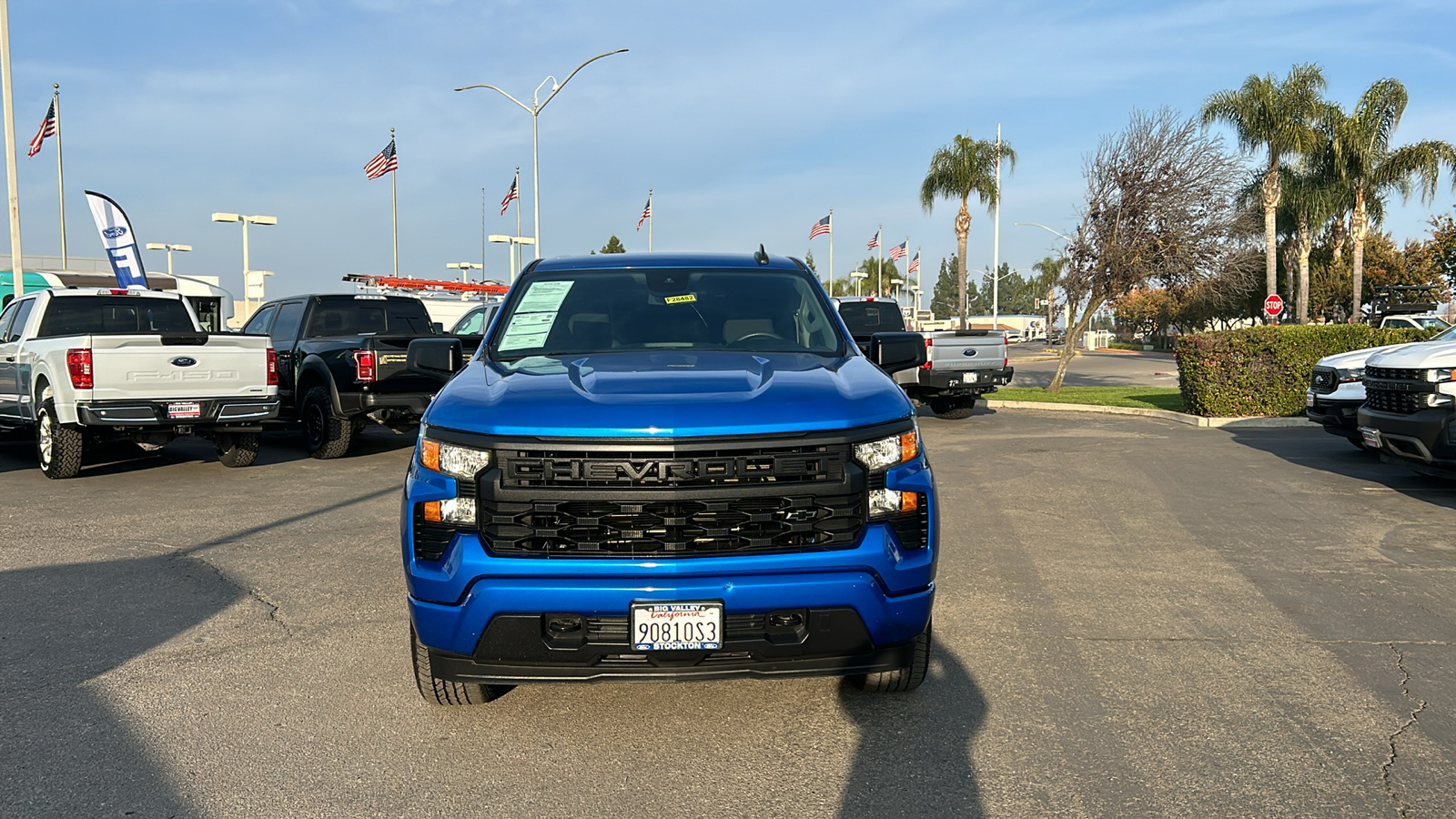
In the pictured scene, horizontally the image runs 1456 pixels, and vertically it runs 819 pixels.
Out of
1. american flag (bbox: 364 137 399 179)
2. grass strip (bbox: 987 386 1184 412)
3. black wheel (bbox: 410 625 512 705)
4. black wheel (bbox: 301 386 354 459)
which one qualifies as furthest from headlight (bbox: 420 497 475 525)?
american flag (bbox: 364 137 399 179)

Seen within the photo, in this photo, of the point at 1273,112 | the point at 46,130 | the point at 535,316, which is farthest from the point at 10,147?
the point at 1273,112

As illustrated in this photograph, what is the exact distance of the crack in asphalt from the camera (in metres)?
3.50

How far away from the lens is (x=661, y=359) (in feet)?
15.5

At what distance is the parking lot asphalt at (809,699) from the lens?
3625 millimetres

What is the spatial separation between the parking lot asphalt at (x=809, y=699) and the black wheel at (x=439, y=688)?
0.08m

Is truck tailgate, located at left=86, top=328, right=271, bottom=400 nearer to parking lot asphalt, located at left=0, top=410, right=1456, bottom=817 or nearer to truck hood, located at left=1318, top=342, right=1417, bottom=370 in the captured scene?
parking lot asphalt, located at left=0, top=410, right=1456, bottom=817

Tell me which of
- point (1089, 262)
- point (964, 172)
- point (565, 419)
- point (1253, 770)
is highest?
point (964, 172)

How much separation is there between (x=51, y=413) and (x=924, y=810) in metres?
10.8

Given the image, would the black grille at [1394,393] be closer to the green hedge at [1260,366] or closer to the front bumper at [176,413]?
the green hedge at [1260,366]

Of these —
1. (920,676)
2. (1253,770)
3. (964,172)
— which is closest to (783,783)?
(920,676)

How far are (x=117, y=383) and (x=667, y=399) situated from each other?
29.9ft

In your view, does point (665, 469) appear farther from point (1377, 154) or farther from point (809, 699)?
point (1377, 154)

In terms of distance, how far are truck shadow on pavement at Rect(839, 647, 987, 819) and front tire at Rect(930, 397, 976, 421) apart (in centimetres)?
1371

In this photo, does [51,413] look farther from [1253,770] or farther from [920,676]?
[1253,770]
